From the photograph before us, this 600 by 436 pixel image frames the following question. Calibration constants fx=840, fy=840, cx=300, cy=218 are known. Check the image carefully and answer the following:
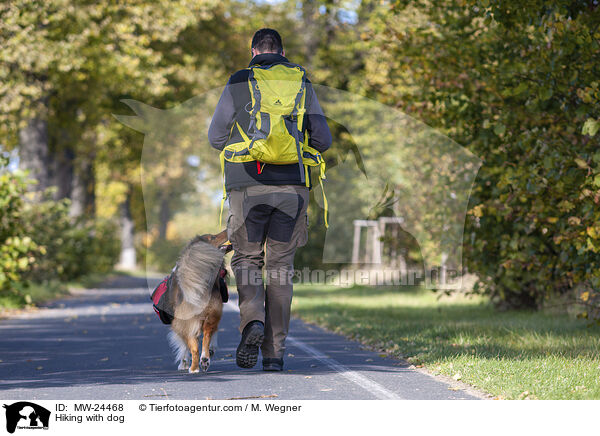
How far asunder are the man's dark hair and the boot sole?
2.22 m

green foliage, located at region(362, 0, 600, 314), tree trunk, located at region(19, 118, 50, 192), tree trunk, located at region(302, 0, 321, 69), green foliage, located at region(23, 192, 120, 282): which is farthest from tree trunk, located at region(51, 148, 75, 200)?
green foliage, located at region(362, 0, 600, 314)

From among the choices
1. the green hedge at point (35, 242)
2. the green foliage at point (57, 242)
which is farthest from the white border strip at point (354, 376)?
the green foliage at point (57, 242)

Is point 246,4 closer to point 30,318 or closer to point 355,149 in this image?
point 355,149

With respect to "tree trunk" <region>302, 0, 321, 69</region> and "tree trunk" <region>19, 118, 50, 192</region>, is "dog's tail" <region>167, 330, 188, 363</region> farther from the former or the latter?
"tree trunk" <region>302, 0, 321, 69</region>

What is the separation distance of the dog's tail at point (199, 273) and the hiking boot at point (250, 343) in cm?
54

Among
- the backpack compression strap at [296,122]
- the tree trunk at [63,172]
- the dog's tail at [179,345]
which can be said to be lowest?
the dog's tail at [179,345]

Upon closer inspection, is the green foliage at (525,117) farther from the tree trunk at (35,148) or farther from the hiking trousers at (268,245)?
the tree trunk at (35,148)

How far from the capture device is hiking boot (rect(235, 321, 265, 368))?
652cm

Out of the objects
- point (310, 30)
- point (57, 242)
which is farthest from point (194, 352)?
point (310, 30)

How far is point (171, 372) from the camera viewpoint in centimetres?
723
